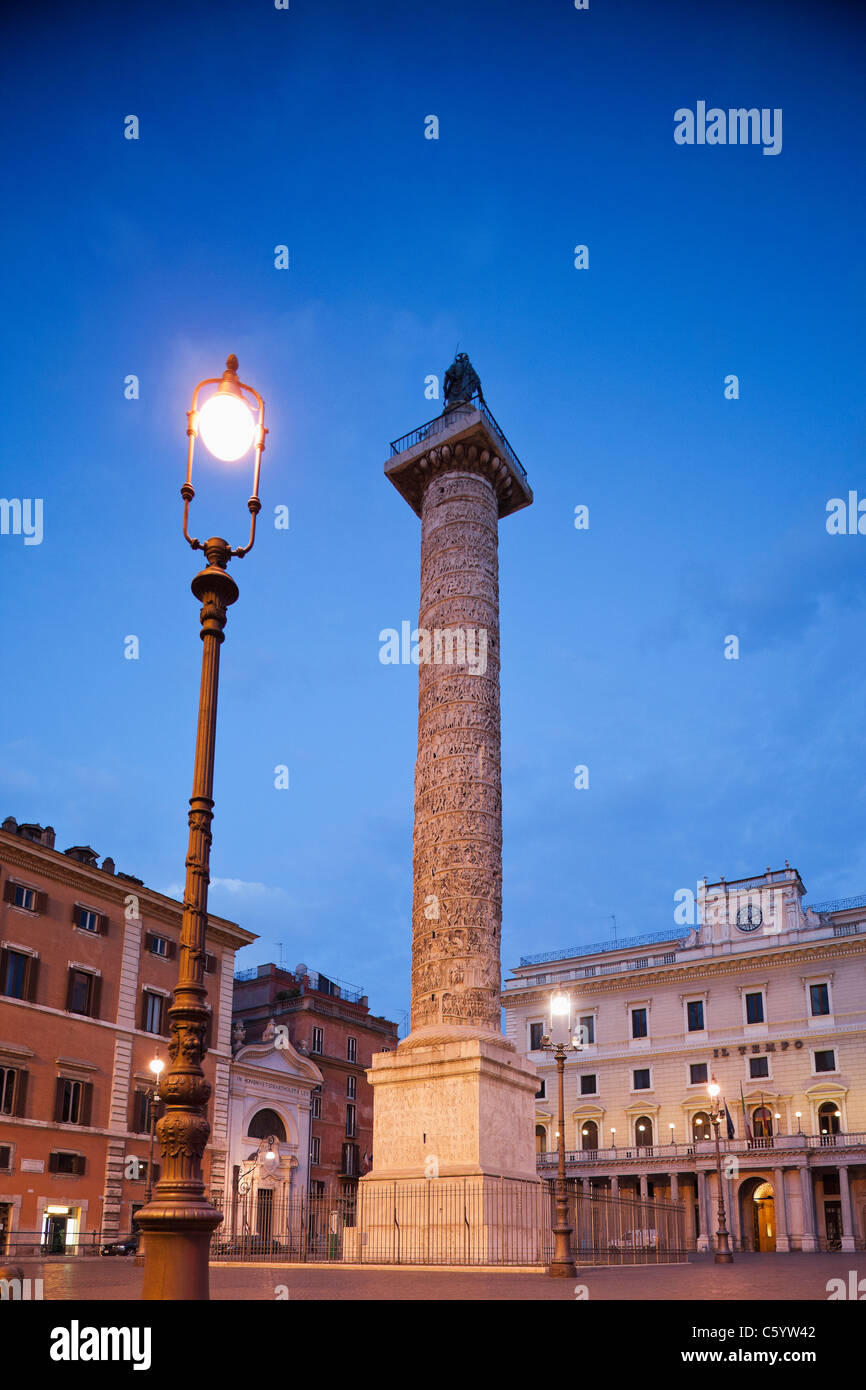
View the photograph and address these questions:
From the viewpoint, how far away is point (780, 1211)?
1430 inches

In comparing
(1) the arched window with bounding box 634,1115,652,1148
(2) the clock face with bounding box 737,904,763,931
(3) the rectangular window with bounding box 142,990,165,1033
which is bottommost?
(1) the arched window with bounding box 634,1115,652,1148

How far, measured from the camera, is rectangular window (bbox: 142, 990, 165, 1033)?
30.1 m

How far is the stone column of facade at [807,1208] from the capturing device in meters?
35.3

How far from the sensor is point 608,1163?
40875mm

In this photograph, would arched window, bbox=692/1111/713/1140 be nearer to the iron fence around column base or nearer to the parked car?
the iron fence around column base

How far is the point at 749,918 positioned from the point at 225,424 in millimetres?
39622

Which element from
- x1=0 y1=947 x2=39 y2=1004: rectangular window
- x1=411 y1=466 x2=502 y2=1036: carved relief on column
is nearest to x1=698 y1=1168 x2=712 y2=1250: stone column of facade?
x1=411 y1=466 x2=502 y2=1036: carved relief on column

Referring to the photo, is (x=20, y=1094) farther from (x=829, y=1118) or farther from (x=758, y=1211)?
(x=829, y=1118)

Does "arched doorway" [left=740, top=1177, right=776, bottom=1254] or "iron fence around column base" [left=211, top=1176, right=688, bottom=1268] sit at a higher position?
"iron fence around column base" [left=211, top=1176, right=688, bottom=1268]

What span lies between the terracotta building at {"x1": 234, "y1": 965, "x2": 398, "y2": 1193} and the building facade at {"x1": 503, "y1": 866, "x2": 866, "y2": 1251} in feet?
23.3

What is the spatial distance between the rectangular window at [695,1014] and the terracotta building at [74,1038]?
62.7 feet
